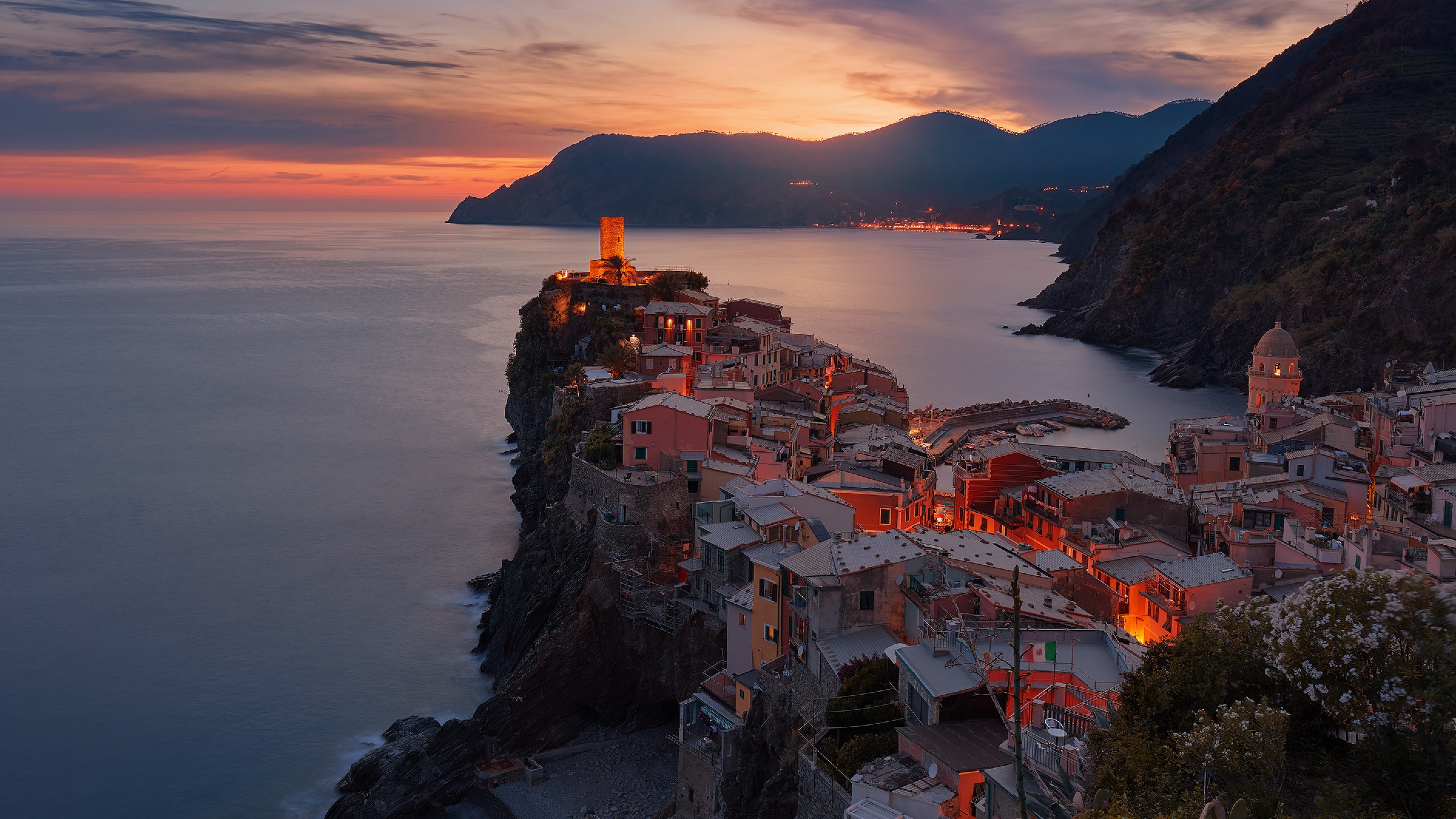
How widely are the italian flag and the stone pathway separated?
18.6ft

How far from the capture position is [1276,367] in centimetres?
2905

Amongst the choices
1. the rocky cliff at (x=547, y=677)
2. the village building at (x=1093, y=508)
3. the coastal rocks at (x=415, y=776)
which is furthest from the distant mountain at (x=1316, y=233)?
the coastal rocks at (x=415, y=776)

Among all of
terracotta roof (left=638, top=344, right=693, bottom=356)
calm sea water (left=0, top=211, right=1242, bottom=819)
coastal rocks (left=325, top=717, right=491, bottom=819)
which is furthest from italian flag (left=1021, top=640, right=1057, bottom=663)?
terracotta roof (left=638, top=344, right=693, bottom=356)

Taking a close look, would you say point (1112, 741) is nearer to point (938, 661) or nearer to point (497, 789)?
point (938, 661)

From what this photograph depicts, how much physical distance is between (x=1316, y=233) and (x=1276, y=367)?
23.8 meters

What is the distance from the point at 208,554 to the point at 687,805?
17.8 metres

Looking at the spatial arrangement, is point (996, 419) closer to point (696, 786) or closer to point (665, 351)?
point (665, 351)

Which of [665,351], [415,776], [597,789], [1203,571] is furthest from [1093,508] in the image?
[665,351]

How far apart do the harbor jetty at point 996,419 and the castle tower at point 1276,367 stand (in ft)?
24.4

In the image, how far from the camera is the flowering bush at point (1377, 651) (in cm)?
554

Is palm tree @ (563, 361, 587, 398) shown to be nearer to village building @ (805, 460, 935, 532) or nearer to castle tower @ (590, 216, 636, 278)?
village building @ (805, 460, 935, 532)

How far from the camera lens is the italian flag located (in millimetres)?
8805

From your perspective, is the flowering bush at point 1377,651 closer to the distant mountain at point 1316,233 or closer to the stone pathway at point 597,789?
the stone pathway at point 597,789

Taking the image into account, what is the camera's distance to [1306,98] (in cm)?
6375
